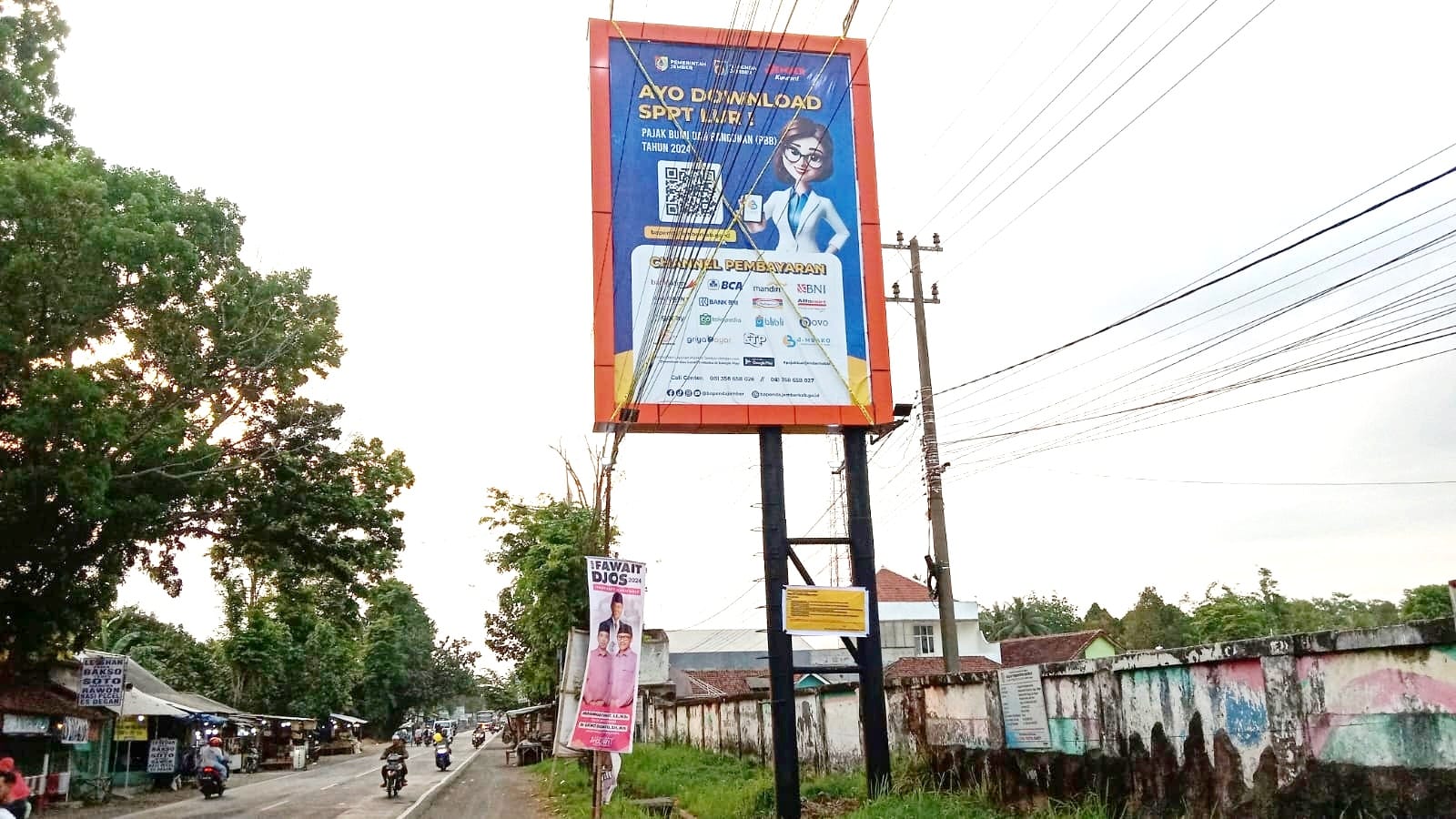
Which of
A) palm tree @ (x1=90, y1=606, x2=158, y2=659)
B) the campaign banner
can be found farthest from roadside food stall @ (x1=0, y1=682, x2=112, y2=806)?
palm tree @ (x1=90, y1=606, x2=158, y2=659)

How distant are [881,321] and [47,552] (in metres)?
15.4

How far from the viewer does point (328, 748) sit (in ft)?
169

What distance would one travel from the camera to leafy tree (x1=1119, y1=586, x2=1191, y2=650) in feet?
194

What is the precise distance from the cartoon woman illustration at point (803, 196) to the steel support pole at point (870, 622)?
2.70 meters

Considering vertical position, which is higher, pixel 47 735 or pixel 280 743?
pixel 47 735

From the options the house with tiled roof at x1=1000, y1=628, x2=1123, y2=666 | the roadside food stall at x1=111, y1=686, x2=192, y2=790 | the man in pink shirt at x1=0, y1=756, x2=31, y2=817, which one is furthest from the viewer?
the house with tiled roof at x1=1000, y1=628, x2=1123, y2=666

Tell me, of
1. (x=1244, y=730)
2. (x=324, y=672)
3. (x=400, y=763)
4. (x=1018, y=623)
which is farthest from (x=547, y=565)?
(x=1018, y=623)

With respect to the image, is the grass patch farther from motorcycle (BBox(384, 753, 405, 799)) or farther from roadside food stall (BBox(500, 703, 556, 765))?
roadside food stall (BBox(500, 703, 556, 765))

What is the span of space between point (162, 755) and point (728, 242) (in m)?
25.5

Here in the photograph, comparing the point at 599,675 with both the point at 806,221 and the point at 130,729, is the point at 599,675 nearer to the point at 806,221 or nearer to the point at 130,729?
the point at 806,221

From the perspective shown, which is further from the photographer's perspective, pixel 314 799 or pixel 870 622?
pixel 314 799

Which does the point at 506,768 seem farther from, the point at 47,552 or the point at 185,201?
the point at 185,201

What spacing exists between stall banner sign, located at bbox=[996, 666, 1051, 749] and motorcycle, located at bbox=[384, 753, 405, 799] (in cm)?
1649

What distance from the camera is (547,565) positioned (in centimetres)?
2547
